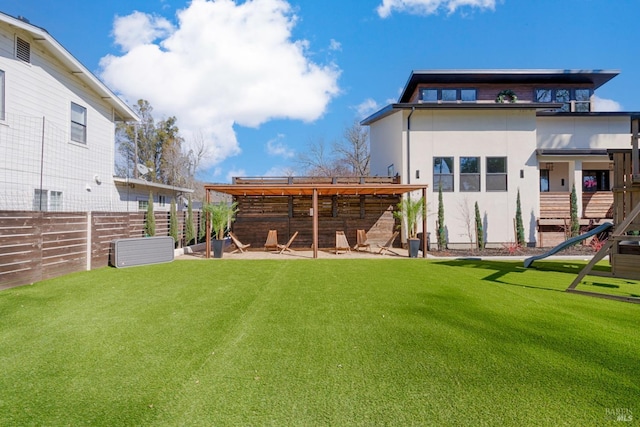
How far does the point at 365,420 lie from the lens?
210 centimetres

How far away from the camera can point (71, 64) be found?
367 inches

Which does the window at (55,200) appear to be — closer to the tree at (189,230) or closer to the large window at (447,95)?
the tree at (189,230)

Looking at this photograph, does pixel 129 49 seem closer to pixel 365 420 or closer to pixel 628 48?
pixel 365 420

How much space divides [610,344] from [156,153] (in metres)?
30.5

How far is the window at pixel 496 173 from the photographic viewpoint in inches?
475

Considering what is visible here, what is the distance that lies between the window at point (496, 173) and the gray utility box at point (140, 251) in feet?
40.1

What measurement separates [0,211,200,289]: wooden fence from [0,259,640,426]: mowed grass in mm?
771

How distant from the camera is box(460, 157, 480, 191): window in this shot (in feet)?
39.7

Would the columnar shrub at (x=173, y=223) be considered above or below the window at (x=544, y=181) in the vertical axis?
below

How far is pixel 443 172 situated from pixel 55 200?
13.4 metres

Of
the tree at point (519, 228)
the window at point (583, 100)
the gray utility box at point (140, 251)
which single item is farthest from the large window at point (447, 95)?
the gray utility box at point (140, 251)

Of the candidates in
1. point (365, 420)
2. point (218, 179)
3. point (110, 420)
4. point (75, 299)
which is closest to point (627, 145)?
point (365, 420)

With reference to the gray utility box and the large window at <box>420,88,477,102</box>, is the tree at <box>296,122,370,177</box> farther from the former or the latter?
the gray utility box

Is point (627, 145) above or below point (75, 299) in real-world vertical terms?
above
